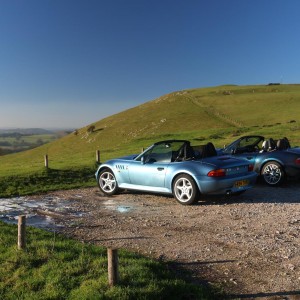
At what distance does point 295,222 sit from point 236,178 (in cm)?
225

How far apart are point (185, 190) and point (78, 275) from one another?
15.2 feet

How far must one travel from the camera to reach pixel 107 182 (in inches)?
430

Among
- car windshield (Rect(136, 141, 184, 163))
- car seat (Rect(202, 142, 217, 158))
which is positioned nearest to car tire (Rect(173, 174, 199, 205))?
car windshield (Rect(136, 141, 184, 163))

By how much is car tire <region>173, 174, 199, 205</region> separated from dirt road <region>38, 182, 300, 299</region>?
189mm

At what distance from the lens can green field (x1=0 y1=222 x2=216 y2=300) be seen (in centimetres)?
427

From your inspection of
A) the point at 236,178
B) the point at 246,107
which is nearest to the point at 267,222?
the point at 236,178

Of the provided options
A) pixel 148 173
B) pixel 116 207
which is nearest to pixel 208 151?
pixel 148 173

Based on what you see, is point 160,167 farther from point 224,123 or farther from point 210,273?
point 224,123

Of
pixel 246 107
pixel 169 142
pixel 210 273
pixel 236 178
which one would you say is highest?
pixel 246 107

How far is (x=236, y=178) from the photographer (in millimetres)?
9133

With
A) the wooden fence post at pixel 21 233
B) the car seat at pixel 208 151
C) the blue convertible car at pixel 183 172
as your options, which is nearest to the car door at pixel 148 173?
the blue convertible car at pixel 183 172

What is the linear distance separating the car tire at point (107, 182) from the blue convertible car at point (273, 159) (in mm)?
3654

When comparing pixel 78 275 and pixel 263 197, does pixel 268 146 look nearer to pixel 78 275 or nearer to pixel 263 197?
pixel 263 197

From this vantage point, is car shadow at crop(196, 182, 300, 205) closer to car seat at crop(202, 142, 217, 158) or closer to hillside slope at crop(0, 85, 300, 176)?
car seat at crop(202, 142, 217, 158)
